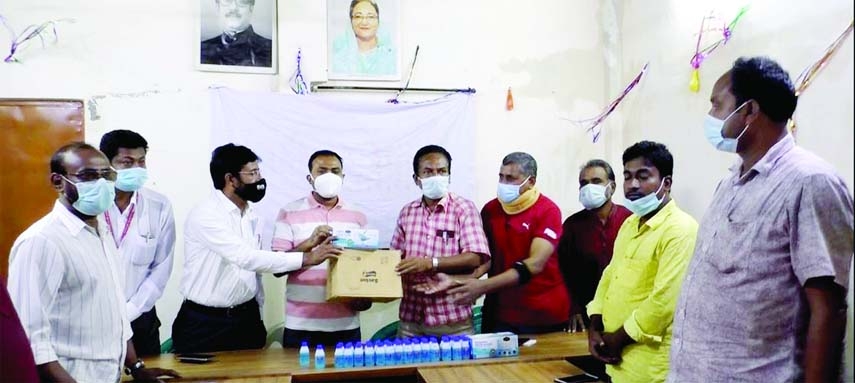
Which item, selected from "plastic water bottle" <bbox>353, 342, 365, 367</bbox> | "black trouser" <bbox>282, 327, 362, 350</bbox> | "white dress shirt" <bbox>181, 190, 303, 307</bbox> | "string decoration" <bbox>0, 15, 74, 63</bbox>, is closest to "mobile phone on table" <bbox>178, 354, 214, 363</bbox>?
"white dress shirt" <bbox>181, 190, 303, 307</bbox>

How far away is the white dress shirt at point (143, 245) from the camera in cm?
318

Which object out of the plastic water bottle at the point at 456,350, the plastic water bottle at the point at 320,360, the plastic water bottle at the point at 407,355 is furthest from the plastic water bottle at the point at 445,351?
the plastic water bottle at the point at 320,360

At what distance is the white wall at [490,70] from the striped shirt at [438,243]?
1.21 meters

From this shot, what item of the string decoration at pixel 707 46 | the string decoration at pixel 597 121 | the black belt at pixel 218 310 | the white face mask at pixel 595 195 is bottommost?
the black belt at pixel 218 310

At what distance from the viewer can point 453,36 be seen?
4.48 meters

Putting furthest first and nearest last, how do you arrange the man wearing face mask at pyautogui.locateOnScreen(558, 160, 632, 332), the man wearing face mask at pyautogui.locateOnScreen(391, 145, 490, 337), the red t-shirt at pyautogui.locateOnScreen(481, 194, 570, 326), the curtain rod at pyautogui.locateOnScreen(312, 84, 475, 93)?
the curtain rod at pyautogui.locateOnScreen(312, 84, 475, 93)
the man wearing face mask at pyautogui.locateOnScreen(558, 160, 632, 332)
the red t-shirt at pyautogui.locateOnScreen(481, 194, 570, 326)
the man wearing face mask at pyautogui.locateOnScreen(391, 145, 490, 337)

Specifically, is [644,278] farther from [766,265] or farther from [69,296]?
[69,296]

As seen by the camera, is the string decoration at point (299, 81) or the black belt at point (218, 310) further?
the string decoration at point (299, 81)

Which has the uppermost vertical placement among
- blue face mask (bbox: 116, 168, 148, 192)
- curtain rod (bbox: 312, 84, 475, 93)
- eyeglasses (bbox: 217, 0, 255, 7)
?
eyeglasses (bbox: 217, 0, 255, 7)

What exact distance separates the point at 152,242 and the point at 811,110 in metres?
3.18

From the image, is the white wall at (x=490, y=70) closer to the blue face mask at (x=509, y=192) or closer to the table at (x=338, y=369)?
the blue face mask at (x=509, y=192)

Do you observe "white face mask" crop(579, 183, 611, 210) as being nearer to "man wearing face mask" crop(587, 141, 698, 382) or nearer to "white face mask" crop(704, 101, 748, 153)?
"man wearing face mask" crop(587, 141, 698, 382)

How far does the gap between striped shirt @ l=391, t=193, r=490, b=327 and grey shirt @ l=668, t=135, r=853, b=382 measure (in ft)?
4.92

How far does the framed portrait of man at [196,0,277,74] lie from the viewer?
4.12 m
